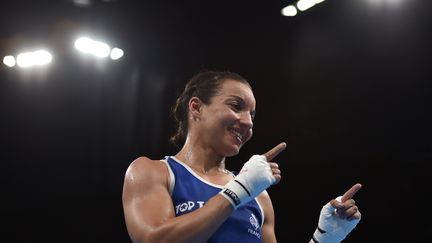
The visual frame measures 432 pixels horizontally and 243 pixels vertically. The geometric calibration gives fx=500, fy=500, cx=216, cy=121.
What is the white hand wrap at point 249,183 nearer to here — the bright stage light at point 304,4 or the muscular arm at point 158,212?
the muscular arm at point 158,212

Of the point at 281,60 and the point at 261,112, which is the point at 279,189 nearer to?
the point at 261,112

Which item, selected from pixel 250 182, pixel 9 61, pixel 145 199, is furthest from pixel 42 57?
pixel 250 182

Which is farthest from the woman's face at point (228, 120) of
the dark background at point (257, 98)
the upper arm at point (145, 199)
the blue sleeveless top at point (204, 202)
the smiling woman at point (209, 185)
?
the dark background at point (257, 98)

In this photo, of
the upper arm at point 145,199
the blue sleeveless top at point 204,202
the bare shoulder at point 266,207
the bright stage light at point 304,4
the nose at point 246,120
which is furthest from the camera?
the bright stage light at point 304,4

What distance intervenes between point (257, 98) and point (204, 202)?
4.84 m

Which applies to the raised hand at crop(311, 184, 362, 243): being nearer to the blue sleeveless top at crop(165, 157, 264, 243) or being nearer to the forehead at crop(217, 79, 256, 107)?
the blue sleeveless top at crop(165, 157, 264, 243)

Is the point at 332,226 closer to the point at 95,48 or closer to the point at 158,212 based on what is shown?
the point at 158,212

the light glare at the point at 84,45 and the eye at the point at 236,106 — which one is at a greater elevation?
the light glare at the point at 84,45

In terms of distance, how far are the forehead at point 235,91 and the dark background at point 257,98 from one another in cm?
340

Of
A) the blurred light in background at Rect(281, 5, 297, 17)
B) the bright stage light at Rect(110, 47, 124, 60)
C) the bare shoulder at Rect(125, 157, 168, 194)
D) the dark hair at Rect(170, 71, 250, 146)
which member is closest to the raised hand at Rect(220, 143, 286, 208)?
the bare shoulder at Rect(125, 157, 168, 194)

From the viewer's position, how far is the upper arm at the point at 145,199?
5.44 feet

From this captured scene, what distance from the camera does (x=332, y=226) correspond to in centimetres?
212

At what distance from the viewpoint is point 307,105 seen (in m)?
6.61

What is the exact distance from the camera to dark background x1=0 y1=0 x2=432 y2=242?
5.71 meters
